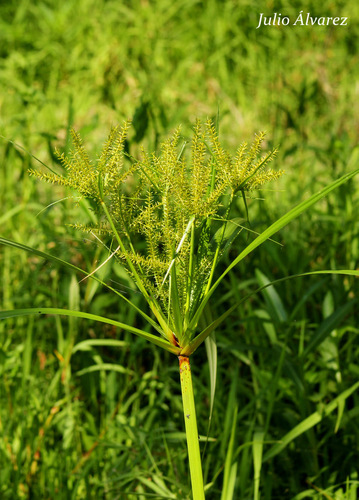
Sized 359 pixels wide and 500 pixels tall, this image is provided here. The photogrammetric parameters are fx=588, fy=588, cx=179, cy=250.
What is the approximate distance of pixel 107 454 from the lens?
1.57 metres

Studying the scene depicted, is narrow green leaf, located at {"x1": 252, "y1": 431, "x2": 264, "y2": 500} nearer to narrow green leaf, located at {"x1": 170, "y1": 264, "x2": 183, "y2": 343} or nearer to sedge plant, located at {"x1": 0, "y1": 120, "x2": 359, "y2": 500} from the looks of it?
sedge plant, located at {"x1": 0, "y1": 120, "x2": 359, "y2": 500}

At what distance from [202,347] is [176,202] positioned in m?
1.24

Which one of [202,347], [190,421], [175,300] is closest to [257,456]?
[190,421]

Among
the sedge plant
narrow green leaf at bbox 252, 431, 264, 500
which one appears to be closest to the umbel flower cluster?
the sedge plant

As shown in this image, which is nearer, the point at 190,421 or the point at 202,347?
the point at 190,421

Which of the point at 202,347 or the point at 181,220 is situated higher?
the point at 181,220

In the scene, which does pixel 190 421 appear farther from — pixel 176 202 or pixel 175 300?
pixel 176 202

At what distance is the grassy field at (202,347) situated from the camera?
56.1 inches

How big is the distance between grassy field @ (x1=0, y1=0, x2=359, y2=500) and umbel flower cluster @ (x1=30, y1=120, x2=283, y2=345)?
0.06 m

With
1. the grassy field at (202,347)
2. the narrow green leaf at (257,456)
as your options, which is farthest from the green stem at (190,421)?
the narrow green leaf at (257,456)

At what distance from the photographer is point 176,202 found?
825 millimetres

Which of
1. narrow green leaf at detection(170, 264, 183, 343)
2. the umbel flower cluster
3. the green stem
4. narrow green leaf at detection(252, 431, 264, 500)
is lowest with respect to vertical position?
narrow green leaf at detection(252, 431, 264, 500)

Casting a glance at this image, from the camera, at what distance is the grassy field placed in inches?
56.1

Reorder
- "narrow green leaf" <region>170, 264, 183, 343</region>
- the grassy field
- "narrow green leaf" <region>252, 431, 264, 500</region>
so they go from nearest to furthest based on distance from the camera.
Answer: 1. "narrow green leaf" <region>170, 264, 183, 343</region>
2. "narrow green leaf" <region>252, 431, 264, 500</region>
3. the grassy field
